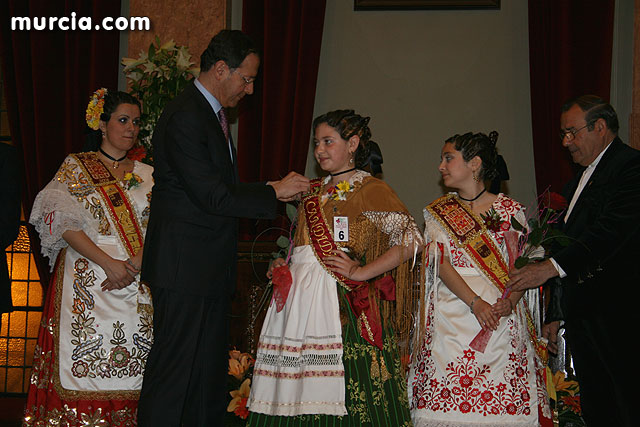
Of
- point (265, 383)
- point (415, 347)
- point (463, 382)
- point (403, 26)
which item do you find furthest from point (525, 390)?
point (403, 26)

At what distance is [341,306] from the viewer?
2.84 metres

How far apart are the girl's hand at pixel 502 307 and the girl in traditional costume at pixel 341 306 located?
14.7 inches

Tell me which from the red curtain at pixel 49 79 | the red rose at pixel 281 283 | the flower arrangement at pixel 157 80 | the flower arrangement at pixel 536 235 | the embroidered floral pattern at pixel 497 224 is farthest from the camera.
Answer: the red curtain at pixel 49 79

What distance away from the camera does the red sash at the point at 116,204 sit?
3.29m

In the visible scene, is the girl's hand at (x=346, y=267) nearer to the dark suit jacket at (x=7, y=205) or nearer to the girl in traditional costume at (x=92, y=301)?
the girl in traditional costume at (x=92, y=301)

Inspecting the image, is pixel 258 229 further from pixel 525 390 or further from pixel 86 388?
pixel 525 390

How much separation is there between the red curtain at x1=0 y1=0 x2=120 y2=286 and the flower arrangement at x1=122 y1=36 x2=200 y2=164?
3.72 ft

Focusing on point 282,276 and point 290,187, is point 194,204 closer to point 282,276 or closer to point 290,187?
point 290,187

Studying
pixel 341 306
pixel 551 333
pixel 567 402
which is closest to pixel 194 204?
pixel 341 306

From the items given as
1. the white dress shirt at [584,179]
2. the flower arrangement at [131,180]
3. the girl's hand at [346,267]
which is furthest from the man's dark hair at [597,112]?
the flower arrangement at [131,180]

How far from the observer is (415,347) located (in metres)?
3.07

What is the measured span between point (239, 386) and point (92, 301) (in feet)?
3.14

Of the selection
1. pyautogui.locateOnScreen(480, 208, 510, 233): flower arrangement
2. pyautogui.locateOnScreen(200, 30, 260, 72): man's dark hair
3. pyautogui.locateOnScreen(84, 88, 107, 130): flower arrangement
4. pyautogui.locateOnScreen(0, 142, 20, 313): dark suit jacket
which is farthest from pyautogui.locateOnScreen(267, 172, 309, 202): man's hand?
pyautogui.locateOnScreen(84, 88, 107, 130): flower arrangement

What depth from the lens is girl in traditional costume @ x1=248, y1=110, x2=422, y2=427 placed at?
2.71 meters
